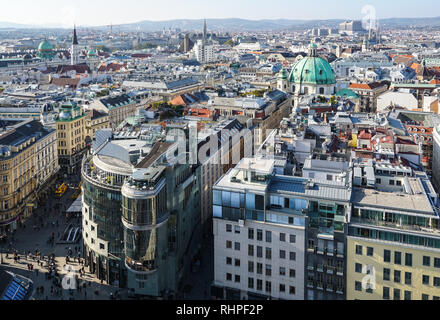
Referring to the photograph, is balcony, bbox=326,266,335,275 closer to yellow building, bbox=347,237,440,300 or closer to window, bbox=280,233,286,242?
yellow building, bbox=347,237,440,300

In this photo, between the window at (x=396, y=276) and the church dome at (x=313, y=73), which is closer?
the window at (x=396, y=276)

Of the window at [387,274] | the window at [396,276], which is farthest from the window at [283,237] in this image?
the window at [396,276]

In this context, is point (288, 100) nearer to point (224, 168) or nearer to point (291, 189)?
point (224, 168)

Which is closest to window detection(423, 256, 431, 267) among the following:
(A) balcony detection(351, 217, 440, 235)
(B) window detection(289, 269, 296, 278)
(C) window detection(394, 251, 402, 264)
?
(C) window detection(394, 251, 402, 264)

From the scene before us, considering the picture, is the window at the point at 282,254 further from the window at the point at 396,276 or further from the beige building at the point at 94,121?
the beige building at the point at 94,121
